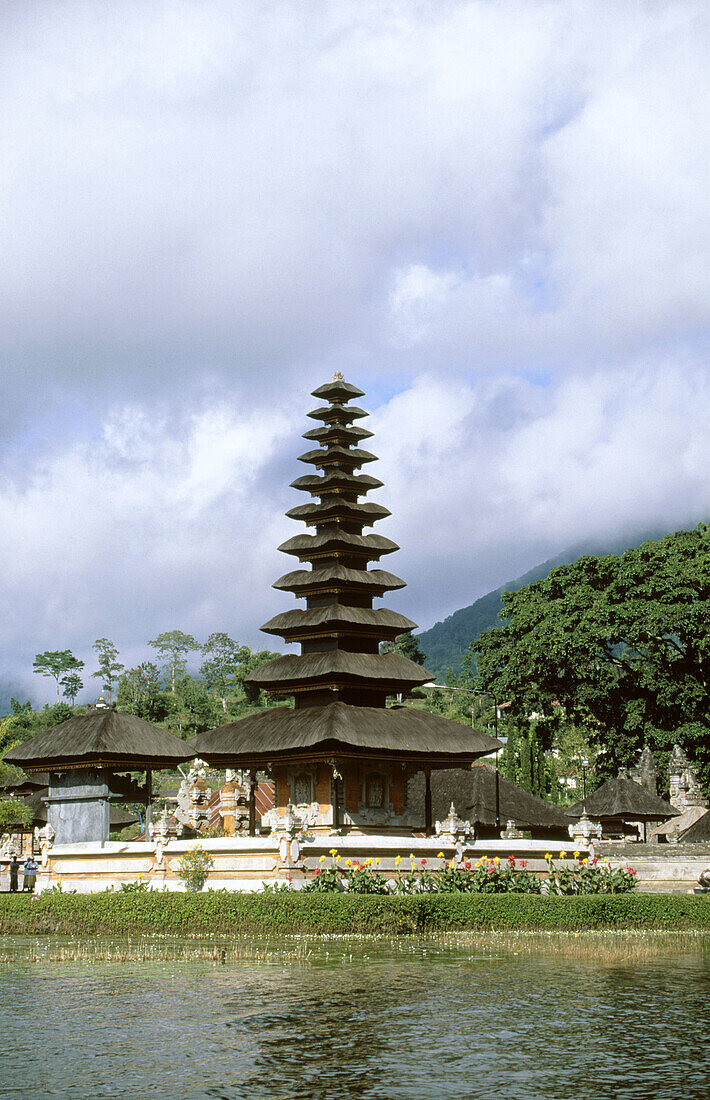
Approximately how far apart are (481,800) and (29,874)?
1806 cm

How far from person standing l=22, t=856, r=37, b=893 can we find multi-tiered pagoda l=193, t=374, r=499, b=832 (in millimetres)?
7841

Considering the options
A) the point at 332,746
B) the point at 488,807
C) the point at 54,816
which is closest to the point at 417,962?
the point at 332,746

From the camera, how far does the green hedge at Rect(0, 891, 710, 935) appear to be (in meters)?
27.8

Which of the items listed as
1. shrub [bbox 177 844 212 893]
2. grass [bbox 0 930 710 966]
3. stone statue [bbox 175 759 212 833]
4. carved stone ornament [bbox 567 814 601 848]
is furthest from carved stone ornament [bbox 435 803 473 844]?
stone statue [bbox 175 759 212 833]

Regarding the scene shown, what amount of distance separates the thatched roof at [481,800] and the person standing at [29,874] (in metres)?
15.1

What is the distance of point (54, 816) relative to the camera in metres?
40.1

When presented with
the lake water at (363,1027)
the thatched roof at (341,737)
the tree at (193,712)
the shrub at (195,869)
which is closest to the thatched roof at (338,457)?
the thatched roof at (341,737)

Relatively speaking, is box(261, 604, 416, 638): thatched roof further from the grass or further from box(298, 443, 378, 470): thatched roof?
the grass

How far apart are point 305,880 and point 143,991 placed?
13886 mm

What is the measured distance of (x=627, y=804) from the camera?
163ft

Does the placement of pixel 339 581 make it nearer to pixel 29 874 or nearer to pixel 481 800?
pixel 481 800

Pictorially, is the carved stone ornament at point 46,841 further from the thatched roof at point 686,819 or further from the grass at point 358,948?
Result: the thatched roof at point 686,819

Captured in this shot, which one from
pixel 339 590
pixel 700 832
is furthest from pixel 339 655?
pixel 700 832

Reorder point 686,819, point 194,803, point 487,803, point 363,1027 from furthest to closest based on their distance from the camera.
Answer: point 686,819 → point 487,803 → point 194,803 → point 363,1027
